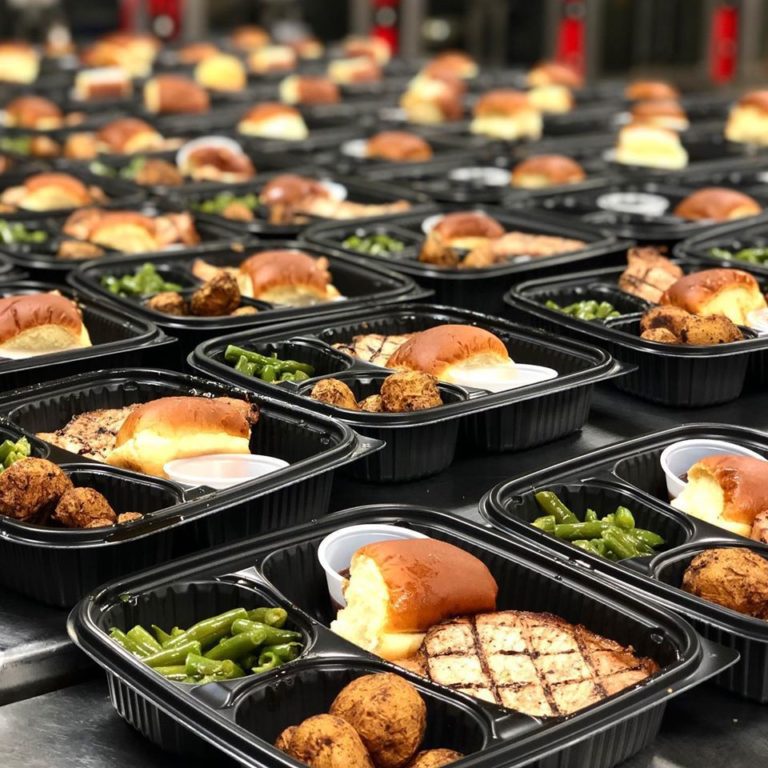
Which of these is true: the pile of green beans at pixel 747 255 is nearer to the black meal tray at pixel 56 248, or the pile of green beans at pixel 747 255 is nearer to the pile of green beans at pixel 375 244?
the pile of green beans at pixel 375 244

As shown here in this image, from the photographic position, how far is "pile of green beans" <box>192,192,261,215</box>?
5.52 meters

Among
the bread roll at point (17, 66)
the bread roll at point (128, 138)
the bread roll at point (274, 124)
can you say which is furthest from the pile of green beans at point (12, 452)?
the bread roll at point (17, 66)

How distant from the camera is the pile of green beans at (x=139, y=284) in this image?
162 inches

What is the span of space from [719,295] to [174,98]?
490 centimetres

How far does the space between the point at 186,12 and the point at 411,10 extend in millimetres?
2182

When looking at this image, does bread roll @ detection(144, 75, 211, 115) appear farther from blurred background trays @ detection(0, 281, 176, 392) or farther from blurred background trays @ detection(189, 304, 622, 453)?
blurred background trays @ detection(189, 304, 622, 453)

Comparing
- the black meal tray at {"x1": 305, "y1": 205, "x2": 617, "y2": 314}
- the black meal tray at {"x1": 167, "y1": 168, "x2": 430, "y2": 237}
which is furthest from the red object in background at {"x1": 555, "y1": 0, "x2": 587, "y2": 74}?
the black meal tray at {"x1": 305, "y1": 205, "x2": 617, "y2": 314}

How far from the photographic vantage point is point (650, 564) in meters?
2.37

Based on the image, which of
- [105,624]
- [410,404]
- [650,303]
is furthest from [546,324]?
[105,624]

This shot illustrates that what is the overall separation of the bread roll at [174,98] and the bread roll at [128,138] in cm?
82

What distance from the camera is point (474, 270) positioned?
4.26 meters

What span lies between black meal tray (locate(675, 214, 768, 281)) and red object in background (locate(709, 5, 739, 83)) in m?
8.04

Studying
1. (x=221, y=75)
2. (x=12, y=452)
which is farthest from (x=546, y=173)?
(x=221, y=75)

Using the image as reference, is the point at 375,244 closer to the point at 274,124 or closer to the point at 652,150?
the point at 652,150
